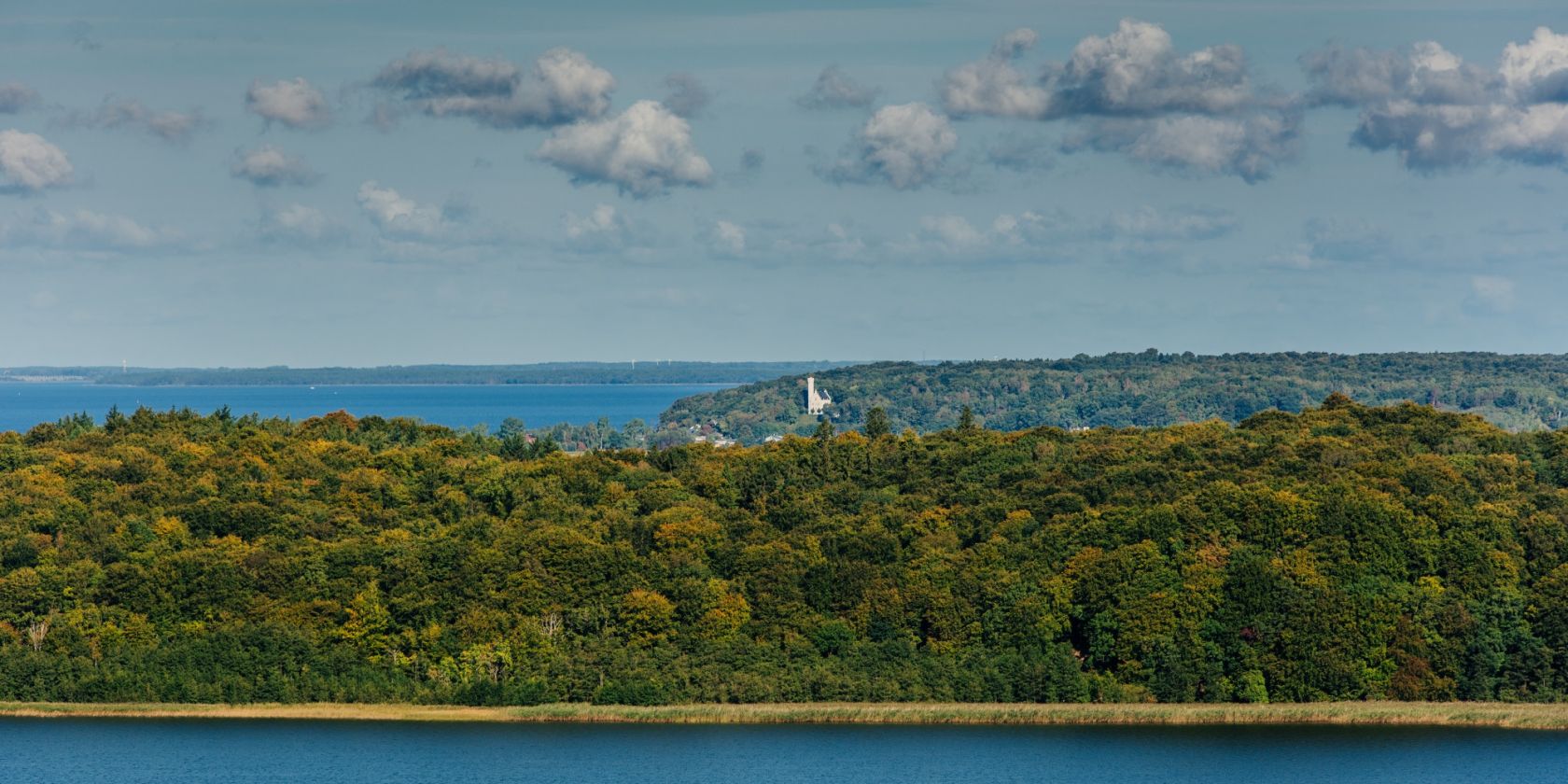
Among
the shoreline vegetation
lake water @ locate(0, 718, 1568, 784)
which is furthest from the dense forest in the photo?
lake water @ locate(0, 718, 1568, 784)

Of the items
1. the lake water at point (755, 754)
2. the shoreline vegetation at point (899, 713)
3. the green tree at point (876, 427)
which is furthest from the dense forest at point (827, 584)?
the green tree at point (876, 427)

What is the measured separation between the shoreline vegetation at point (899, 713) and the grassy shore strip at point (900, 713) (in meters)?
0.04

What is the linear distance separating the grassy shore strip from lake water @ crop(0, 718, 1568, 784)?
1209 mm

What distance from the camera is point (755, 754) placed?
2815 inches

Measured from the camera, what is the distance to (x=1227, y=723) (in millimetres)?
76062

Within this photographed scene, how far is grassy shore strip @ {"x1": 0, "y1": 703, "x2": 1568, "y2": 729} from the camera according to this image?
7544 cm

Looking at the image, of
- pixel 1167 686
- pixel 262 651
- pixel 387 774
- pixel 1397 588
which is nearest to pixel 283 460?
pixel 262 651

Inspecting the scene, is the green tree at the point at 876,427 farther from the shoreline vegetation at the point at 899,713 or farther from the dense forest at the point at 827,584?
the shoreline vegetation at the point at 899,713

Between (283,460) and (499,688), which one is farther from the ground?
(283,460)

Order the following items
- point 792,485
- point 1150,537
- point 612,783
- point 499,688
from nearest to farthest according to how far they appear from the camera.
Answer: point 612,783 < point 499,688 < point 1150,537 < point 792,485

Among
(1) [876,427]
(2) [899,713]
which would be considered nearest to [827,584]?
(2) [899,713]

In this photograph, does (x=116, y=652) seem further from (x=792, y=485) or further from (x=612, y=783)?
(x=792, y=485)

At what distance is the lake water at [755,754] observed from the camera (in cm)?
6806

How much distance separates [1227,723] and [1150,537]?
12307mm
